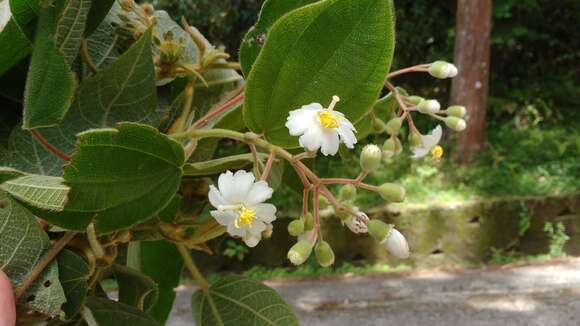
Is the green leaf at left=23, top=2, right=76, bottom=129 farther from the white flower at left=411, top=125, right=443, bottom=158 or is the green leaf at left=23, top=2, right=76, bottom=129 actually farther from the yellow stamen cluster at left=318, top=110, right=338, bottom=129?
the white flower at left=411, top=125, right=443, bottom=158

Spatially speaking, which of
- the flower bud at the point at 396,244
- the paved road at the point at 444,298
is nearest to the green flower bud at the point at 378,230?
the flower bud at the point at 396,244

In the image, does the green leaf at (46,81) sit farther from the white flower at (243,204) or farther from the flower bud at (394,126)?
the flower bud at (394,126)

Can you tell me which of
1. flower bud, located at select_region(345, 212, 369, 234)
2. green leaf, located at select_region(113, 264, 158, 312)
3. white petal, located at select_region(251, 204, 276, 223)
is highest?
white petal, located at select_region(251, 204, 276, 223)

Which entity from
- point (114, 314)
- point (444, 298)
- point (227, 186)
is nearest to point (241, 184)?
point (227, 186)

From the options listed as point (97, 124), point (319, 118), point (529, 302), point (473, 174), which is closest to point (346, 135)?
point (319, 118)

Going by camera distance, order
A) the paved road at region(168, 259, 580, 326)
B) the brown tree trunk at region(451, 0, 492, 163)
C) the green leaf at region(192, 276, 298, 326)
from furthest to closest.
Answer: the brown tree trunk at region(451, 0, 492, 163), the paved road at region(168, 259, 580, 326), the green leaf at region(192, 276, 298, 326)

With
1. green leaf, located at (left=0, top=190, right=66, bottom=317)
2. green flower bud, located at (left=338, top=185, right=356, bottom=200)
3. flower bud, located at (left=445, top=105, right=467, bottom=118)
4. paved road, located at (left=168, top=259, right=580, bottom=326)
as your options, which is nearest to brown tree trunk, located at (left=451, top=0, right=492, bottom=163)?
paved road, located at (left=168, top=259, right=580, bottom=326)

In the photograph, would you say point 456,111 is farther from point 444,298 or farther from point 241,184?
point 444,298
